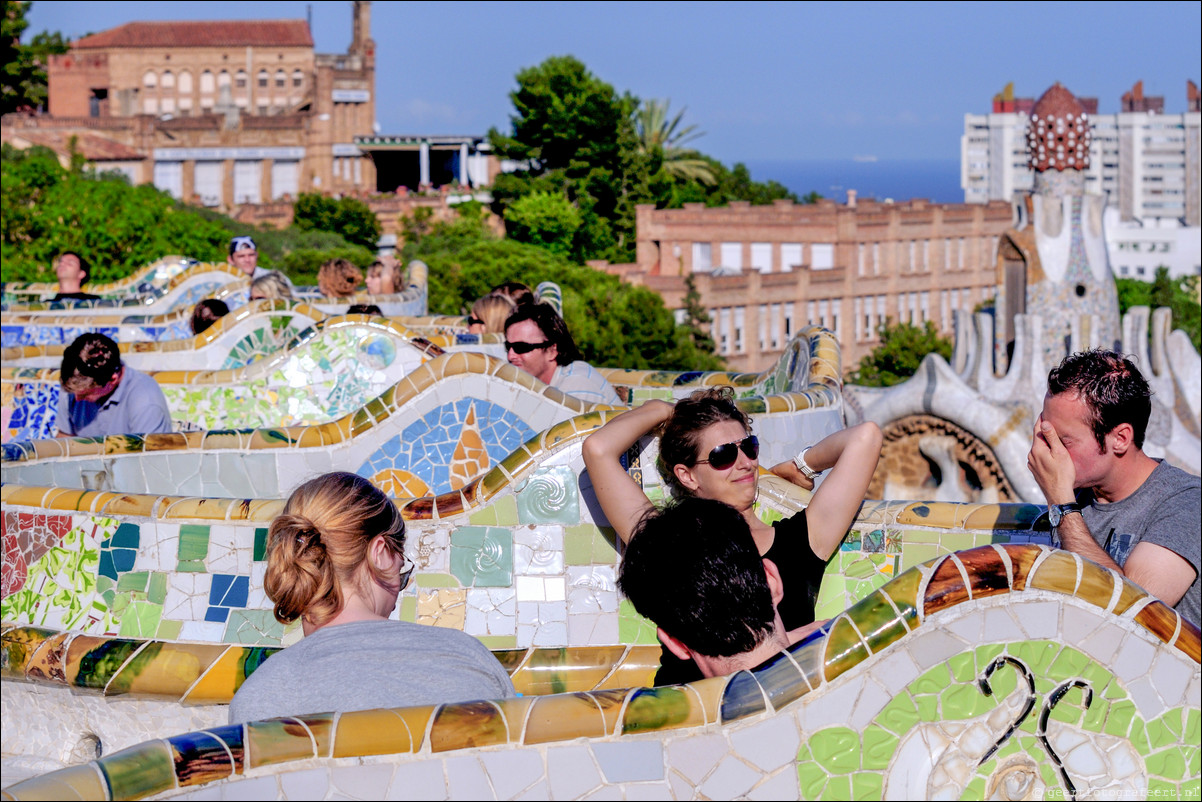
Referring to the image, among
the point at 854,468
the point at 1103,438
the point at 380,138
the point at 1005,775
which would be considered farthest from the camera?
the point at 380,138

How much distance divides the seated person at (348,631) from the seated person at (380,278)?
26.0ft

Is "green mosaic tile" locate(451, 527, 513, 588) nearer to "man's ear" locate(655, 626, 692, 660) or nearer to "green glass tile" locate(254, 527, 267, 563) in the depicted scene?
"green glass tile" locate(254, 527, 267, 563)

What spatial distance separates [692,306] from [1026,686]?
54.0m

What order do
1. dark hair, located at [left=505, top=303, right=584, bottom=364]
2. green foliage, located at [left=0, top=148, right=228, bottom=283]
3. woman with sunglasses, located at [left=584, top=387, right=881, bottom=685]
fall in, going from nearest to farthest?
woman with sunglasses, located at [left=584, top=387, right=881, bottom=685]
dark hair, located at [left=505, top=303, right=584, bottom=364]
green foliage, located at [left=0, top=148, right=228, bottom=283]

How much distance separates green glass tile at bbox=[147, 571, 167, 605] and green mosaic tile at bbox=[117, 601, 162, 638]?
2 centimetres

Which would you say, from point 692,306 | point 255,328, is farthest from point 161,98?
point 255,328

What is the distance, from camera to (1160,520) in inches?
118

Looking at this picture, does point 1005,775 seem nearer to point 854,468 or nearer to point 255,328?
point 854,468

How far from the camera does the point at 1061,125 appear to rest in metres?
19.3

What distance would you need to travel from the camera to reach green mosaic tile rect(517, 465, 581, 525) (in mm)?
4340

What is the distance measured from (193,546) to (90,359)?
6.30 ft

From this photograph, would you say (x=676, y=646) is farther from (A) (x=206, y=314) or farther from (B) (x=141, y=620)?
(A) (x=206, y=314)

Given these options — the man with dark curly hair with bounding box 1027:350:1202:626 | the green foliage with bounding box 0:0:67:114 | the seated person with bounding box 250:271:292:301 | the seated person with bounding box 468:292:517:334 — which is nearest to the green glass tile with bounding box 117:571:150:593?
the man with dark curly hair with bounding box 1027:350:1202:626

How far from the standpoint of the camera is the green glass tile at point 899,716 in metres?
2.42
